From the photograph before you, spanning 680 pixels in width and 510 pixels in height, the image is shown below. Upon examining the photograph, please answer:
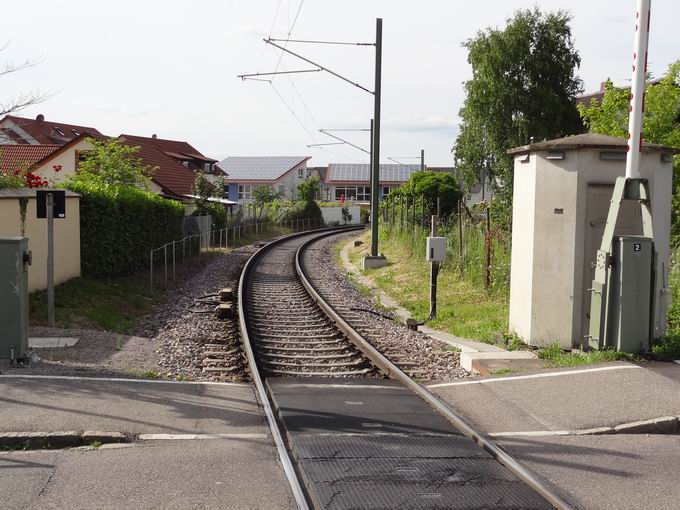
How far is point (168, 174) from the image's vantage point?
160ft

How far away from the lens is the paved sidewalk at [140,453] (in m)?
5.34

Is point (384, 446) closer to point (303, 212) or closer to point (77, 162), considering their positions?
point (77, 162)

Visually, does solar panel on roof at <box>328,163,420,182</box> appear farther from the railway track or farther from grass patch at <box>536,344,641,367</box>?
grass patch at <box>536,344,641,367</box>

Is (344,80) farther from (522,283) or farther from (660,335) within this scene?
(660,335)

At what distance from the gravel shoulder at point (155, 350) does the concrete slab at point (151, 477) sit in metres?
3.04

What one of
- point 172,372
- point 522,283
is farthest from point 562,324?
point 172,372

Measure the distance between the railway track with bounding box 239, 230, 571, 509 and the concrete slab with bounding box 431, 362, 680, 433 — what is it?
481mm

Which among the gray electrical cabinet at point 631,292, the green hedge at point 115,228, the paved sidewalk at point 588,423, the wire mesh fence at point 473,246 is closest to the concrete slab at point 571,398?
the paved sidewalk at point 588,423

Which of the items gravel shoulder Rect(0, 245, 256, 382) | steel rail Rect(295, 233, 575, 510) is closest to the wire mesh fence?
steel rail Rect(295, 233, 575, 510)

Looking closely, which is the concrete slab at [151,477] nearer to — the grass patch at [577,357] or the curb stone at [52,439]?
the curb stone at [52,439]

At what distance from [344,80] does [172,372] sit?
634 inches

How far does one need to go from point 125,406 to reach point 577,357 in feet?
18.1

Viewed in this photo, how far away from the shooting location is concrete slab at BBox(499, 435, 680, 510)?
550cm

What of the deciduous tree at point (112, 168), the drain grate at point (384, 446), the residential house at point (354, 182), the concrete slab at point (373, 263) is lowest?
the drain grate at point (384, 446)
